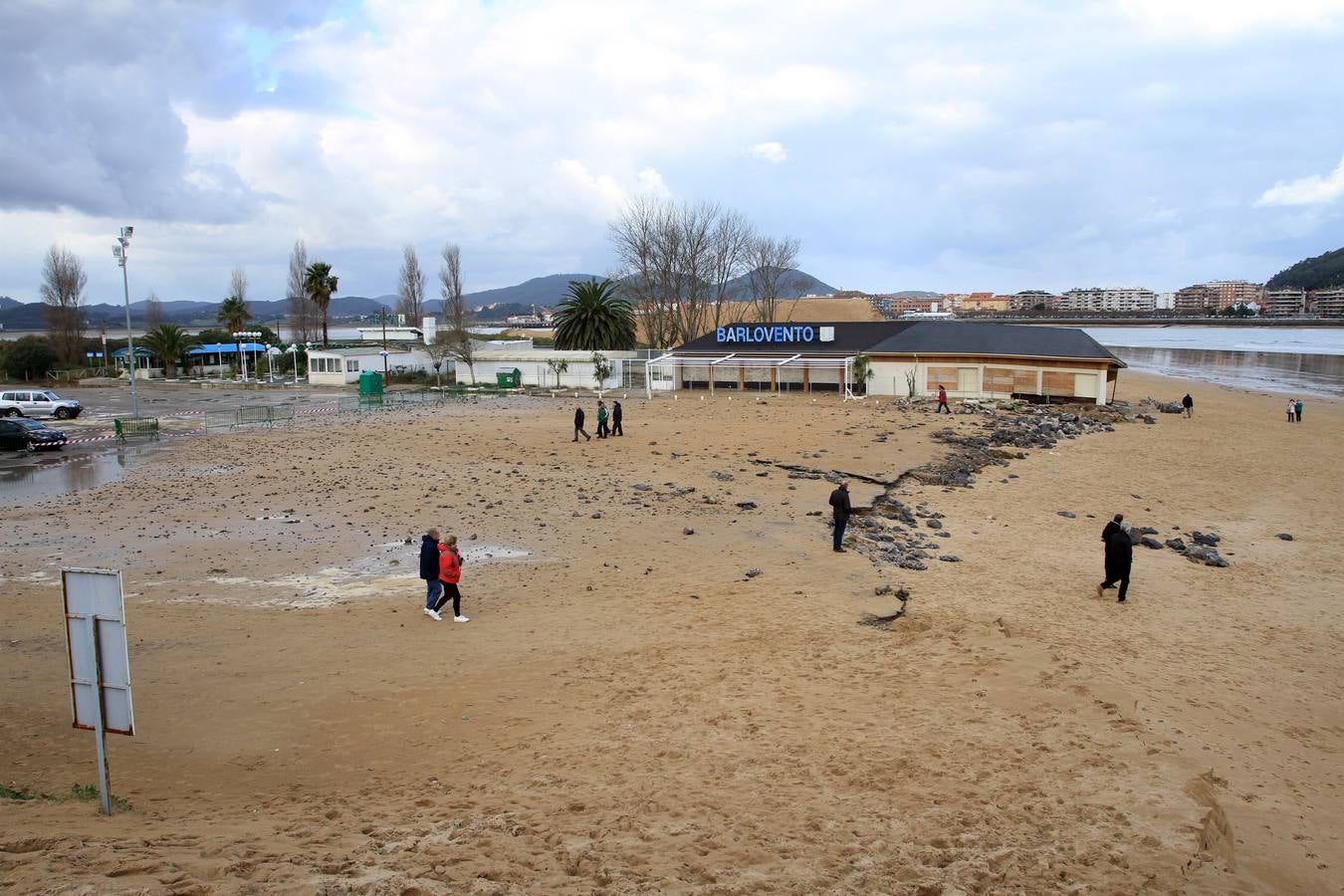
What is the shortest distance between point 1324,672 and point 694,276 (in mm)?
70926

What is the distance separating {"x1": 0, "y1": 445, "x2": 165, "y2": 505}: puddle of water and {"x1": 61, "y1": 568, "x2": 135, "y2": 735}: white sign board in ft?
64.4

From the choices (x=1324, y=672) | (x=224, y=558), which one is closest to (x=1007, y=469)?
(x=1324, y=672)

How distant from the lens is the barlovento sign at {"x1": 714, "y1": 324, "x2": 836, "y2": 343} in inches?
2077

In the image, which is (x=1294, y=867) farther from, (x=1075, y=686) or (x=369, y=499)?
(x=369, y=499)

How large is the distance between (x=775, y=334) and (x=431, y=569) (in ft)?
143

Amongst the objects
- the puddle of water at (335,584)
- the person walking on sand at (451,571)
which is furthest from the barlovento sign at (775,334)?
the person walking on sand at (451,571)

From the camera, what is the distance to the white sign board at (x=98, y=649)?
6.31 m

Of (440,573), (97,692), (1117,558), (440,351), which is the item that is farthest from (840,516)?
(440,351)

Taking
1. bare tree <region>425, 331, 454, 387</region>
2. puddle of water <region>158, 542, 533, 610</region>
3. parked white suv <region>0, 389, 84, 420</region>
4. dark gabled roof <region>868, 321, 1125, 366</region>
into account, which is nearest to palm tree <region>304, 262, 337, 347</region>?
bare tree <region>425, 331, 454, 387</region>

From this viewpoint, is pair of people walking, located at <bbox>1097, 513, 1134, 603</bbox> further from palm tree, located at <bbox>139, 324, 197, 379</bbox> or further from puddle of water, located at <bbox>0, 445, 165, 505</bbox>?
palm tree, located at <bbox>139, 324, 197, 379</bbox>

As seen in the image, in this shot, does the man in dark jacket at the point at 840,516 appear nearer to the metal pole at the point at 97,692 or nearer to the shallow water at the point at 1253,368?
the metal pole at the point at 97,692

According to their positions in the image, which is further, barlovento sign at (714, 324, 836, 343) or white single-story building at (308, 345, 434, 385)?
white single-story building at (308, 345, 434, 385)

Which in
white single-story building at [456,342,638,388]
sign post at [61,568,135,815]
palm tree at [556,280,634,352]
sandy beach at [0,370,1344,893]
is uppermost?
palm tree at [556,280,634,352]

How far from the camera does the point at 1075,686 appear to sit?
33.3 ft
